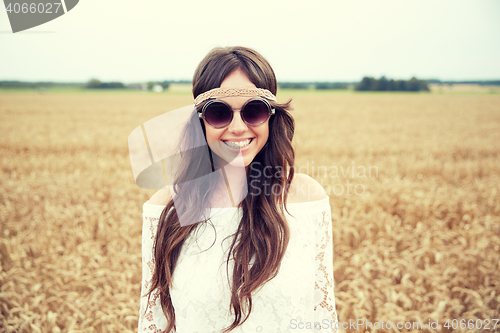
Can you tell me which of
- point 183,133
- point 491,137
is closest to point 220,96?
point 183,133

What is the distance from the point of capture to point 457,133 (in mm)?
14375

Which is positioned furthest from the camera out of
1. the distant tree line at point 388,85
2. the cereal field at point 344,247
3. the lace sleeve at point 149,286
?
the distant tree line at point 388,85

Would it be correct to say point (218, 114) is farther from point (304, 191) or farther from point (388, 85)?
point (388, 85)

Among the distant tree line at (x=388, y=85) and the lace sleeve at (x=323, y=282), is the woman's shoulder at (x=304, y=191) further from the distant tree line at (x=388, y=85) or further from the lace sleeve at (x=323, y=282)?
the distant tree line at (x=388, y=85)

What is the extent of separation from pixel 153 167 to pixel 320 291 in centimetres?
121

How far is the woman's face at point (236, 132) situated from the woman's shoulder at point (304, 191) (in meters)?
0.35

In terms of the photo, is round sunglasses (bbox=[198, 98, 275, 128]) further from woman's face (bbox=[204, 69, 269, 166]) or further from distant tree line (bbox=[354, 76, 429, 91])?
distant tree line (bbox=[354, 76, 429, 91])

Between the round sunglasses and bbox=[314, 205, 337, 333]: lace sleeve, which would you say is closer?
the round sunglasses

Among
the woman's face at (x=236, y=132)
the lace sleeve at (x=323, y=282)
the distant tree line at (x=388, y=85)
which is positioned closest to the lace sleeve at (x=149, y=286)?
the woman's face at (x=236, y=132)

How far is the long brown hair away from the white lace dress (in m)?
0.05

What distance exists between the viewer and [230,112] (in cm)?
137

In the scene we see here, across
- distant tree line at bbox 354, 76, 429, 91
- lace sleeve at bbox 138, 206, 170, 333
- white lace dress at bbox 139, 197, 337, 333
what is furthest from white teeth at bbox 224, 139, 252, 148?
distant tree line at bbox 354, 76, 429, 91

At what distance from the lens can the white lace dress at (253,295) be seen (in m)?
1.35

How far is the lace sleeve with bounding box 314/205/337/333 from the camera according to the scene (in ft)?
5.16
